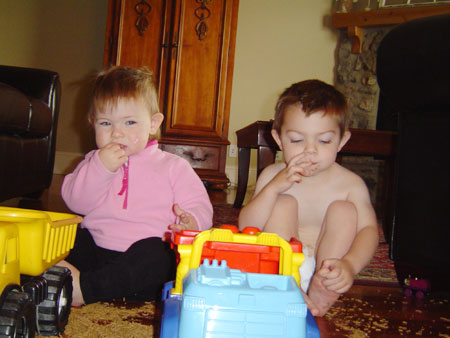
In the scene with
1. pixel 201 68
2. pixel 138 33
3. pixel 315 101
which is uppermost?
pixel 138 33

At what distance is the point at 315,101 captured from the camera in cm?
99

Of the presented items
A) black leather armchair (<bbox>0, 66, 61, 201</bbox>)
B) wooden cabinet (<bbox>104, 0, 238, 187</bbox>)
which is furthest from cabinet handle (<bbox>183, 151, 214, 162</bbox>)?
black leather armchair (<bbox>0, 66, 61, 201</bbox>)

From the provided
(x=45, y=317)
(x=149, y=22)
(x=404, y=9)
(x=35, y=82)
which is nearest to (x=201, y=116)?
(x=149, y=22)

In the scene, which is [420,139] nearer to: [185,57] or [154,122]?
[154,122]

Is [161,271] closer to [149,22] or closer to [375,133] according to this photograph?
[375,133]

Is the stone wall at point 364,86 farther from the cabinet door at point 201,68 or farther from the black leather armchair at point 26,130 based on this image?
the black leather armchair at point 26,130

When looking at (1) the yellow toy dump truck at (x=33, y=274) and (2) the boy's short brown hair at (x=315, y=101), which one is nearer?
(1) the yellow toy dump truck at (x=33, y=274)

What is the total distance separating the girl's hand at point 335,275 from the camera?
78cm

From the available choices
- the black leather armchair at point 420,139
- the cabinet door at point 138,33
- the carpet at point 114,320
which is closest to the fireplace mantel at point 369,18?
the cabinet door at point 138,33

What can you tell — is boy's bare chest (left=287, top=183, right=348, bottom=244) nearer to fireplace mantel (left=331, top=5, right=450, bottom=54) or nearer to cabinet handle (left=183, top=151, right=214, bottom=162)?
cabinet handle (left=183, top=151, right=214, bottom=162)

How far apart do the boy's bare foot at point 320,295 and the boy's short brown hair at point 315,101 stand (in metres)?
0.35

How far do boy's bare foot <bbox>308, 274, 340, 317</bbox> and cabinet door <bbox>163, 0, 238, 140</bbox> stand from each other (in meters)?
2.67

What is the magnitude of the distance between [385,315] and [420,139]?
392mm

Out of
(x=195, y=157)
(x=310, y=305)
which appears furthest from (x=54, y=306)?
(x=195, y=157)
